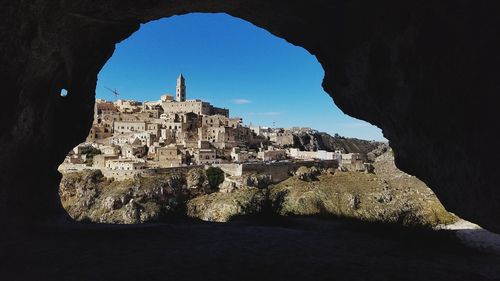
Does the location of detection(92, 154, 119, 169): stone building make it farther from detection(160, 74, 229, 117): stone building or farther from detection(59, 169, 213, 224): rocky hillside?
detection(160, 74, 229, 117): stone building

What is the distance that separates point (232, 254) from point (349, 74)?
4.79 m

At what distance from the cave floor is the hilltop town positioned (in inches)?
2222

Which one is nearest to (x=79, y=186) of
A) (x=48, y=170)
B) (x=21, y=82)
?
(x=48, y=170)

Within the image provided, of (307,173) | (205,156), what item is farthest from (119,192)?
(307,173)

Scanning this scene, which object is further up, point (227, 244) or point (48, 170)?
point (48, 170)

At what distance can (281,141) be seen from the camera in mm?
113562

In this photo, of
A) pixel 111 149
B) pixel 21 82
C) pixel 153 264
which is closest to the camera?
pixel 153 264

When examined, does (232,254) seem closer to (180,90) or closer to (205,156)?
(205,156)

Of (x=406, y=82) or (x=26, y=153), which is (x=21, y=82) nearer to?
(x=26, y=153)

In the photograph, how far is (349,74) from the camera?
8656 millimetres

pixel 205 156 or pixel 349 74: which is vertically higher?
pixel 205 156

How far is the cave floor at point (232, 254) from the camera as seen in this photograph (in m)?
5.32

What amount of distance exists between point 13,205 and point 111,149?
7331 cm

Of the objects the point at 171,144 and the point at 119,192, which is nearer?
the point at 119,192
